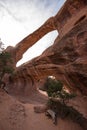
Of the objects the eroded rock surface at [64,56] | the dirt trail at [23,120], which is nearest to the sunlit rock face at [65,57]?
the eroded rock surface at [64,56]

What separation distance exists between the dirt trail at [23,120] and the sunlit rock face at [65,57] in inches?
148

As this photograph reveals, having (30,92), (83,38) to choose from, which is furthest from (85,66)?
(30,92)

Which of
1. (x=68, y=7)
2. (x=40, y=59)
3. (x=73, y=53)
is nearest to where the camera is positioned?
(x=73, y=53)

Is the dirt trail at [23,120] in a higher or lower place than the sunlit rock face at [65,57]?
lower

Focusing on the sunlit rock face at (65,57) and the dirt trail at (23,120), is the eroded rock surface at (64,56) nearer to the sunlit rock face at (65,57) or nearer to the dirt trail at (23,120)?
the sunlit rock face at (65,57)

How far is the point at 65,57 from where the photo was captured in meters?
20.5

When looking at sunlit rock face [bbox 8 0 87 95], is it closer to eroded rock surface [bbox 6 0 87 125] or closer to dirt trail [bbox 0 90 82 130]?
eroded rock surface [bbox 6 0 87 125]

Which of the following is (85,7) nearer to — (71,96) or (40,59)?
(40,59)

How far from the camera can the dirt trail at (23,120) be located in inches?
720

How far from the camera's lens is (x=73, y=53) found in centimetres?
1981

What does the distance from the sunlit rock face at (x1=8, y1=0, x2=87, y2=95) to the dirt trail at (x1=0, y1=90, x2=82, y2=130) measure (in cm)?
375

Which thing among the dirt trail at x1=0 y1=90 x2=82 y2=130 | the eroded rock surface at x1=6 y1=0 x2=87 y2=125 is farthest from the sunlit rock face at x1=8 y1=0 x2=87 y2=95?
the dirt trail at x1=0 y1=90 x2=82 y2=130

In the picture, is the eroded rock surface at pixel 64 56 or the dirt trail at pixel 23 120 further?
the eroded rock surface at pixel 64 56

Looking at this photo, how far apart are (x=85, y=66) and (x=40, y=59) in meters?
6.73
